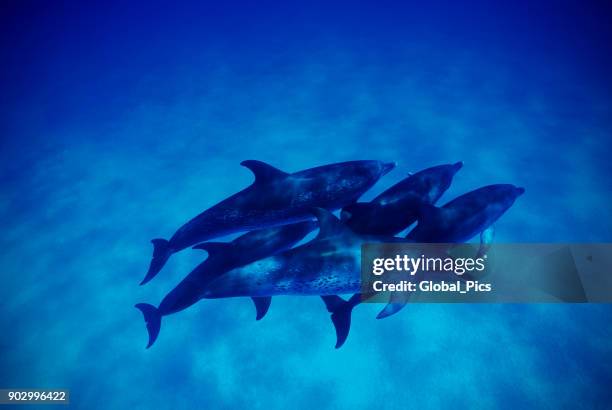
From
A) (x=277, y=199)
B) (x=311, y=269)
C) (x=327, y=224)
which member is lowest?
(x=311, y=269)

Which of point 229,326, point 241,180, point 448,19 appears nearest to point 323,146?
point 241,180

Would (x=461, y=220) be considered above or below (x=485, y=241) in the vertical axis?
above

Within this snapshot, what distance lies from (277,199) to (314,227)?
32.5 inches

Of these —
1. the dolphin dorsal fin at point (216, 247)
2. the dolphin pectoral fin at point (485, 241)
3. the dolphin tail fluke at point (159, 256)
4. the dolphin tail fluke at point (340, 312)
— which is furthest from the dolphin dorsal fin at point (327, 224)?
the dolphin tail fluke at point (159, 256)

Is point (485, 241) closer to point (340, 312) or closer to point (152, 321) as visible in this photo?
point (340, 312)

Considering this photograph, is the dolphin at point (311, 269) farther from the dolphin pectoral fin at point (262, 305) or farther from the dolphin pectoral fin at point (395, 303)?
the dolphin pectoral fin at point (262, 305)

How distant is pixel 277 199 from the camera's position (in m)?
6.62

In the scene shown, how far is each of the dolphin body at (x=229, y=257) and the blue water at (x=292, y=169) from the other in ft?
5.04

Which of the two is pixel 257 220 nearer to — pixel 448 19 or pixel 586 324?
pixel 586 324

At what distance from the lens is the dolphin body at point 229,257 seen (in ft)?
20.4

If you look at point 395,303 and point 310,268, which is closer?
point 310,268

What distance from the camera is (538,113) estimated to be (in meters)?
13.2

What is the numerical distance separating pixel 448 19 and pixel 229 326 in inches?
968

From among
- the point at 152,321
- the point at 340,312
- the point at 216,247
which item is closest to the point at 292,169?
the point at 216,247
